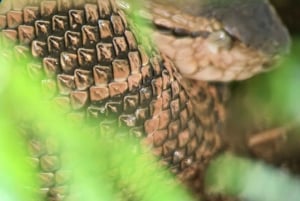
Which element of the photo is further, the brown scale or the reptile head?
the reptile head

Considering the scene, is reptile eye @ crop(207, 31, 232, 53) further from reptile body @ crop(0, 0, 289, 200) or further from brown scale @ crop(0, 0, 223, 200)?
brown scale @ crop(0, 0, 223, 200)

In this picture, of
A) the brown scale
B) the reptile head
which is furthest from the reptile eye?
the brown scale

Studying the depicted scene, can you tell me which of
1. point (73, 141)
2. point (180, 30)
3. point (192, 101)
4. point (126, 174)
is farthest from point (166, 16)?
point (73, 141)

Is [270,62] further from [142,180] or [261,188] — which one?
[142,180]

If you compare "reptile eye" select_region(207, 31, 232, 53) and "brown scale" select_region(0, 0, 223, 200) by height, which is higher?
"brown scale" select_region(0, 0, 223, 200)

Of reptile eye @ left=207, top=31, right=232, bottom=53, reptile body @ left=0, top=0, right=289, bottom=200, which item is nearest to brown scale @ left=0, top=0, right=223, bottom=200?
reptile body @ left=0, top=0, right=289, bottom=200

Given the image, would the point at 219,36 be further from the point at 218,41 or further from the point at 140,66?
the point at 140,66

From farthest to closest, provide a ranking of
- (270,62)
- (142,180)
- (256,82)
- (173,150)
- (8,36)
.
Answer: (256,82), (270,62), (173,150), (142,180), (8,36)
